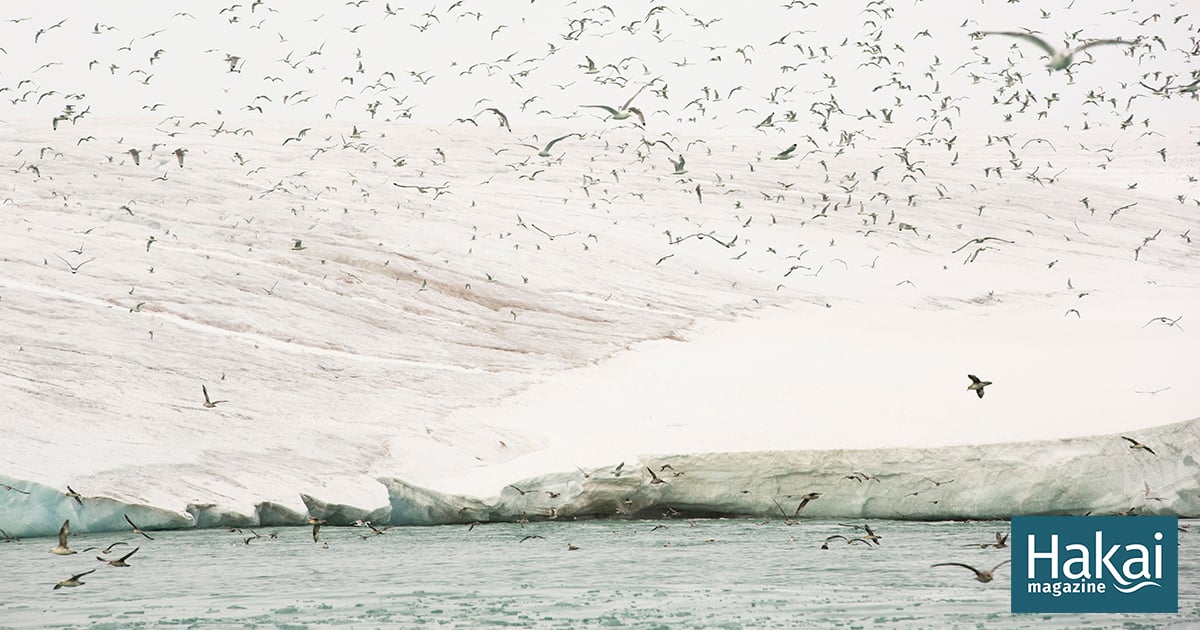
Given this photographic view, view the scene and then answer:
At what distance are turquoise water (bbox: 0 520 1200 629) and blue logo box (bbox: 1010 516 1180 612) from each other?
17 centimetres

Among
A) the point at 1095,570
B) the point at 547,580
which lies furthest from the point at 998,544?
the point at 547,580

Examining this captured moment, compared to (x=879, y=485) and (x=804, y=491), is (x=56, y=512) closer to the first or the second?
(x=804, y=491)

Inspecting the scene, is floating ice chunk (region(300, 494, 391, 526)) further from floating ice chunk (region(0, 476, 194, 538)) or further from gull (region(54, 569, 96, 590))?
gull (region(54, 569, 96, 590))

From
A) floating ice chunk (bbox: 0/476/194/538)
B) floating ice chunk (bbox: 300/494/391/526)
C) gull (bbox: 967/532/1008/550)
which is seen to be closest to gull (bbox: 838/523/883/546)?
gull (bbox: 967/532/1008/550)

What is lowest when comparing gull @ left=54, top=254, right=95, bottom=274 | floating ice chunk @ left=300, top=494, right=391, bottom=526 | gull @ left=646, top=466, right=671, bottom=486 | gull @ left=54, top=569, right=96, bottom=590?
gull @ left=54, top=569, right=96, bottom=590

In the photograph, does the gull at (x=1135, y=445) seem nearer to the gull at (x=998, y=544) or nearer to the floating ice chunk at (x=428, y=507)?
the gull at (x=998, y=544)

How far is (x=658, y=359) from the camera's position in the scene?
22.8 metres

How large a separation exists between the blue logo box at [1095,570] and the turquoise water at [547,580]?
171 mm

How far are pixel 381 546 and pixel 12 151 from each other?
19.9 meters

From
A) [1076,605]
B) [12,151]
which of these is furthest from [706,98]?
[1076,605]

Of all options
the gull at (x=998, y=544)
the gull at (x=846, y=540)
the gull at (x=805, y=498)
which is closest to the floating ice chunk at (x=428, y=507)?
the gull at (x=805, y=498)

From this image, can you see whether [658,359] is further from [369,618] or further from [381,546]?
[369,618]

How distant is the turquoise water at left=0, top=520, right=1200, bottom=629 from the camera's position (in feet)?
29.6

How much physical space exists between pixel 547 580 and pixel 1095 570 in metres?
4.17
